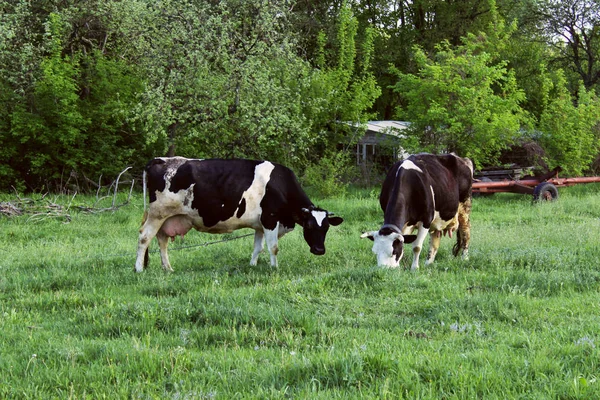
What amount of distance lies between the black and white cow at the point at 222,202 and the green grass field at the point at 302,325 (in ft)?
1.73

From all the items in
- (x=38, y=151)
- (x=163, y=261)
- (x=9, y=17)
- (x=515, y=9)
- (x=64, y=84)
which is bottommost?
(x=163, y=261)

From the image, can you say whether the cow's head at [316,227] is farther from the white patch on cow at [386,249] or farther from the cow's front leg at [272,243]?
the white patch on cow at [386,249]

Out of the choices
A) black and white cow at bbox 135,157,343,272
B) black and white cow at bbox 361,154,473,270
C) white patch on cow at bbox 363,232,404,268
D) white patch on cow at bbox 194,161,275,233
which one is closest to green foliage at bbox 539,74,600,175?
black and white cow at bbox 361,154,473,270

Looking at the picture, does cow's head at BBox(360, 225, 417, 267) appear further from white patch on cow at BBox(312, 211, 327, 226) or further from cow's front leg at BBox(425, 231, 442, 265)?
cow's front leg at BBox(425, 231, 442, 265)

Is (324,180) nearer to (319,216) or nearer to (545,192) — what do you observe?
(545,192)

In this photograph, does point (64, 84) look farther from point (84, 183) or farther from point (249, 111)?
point (249, 111)

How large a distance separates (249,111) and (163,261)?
1053 centimetres

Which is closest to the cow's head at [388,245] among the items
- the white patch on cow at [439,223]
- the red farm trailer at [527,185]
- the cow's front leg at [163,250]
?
the white patch on cow at [439,223]

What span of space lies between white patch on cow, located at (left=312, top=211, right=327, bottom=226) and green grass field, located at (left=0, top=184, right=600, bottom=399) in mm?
650

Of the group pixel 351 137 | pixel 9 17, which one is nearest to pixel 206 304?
pixel 9 17

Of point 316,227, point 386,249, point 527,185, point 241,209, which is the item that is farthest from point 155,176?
point 527,185

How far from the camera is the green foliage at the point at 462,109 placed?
20984 mm

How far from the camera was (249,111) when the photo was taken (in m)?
19.9

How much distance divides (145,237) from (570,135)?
1805 cm
